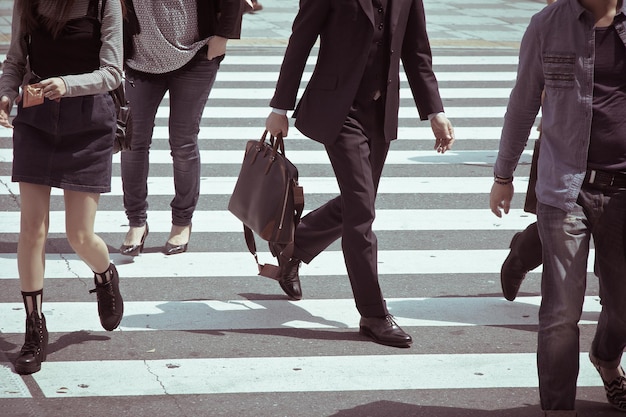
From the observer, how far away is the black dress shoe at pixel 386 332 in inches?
231

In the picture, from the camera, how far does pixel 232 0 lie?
23.7ft

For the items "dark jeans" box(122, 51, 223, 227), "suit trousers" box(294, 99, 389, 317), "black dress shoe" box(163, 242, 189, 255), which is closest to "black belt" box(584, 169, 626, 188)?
"suit trousers" box(294, 99, 389, 317)

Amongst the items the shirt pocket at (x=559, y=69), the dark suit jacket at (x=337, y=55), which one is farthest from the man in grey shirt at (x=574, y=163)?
the dark suit jacket at (x=337, y=55)

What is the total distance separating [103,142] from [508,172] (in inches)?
71.8

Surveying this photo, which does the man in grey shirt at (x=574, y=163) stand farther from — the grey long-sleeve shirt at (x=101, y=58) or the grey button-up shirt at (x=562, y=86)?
the grey long-sleeve shirt at (x=101, y=58)

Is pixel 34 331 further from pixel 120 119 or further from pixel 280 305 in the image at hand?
pixel 280 305

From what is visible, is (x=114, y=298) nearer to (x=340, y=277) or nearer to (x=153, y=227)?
(x=340, y=277)

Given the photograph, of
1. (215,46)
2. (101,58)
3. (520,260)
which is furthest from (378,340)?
(215,46)

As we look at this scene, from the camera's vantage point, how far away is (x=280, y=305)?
21.5 ft

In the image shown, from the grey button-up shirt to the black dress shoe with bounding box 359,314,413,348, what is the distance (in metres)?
1.48

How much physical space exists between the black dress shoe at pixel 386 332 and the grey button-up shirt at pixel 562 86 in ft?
4.85

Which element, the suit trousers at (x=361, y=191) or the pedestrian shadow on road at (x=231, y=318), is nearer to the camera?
the suit trousers at (x=361, y=191)

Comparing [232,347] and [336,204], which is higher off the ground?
[336,204]

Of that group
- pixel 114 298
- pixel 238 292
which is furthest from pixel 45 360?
pixel 238 292
